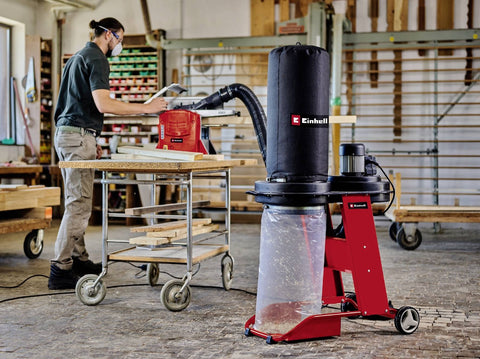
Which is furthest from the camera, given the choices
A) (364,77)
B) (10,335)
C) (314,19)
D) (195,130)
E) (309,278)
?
(364,77)

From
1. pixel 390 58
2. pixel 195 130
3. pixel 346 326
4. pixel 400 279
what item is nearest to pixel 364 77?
pixel 390 58

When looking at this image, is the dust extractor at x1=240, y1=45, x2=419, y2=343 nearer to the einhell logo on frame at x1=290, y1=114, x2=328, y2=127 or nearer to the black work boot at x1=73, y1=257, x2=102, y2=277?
the einhell logo on frame at x1=290, y1=114, x2=328, y2=127

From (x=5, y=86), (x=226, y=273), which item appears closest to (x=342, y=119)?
(x=226, y=273)

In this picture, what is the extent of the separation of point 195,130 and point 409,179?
17.5ft

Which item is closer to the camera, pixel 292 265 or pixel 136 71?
pixel 292 265

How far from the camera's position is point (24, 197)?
505 centimetres

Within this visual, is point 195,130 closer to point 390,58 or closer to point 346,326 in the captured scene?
point 346,326

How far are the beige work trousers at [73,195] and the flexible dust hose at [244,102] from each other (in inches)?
31.5

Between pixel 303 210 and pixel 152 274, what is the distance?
162 cm

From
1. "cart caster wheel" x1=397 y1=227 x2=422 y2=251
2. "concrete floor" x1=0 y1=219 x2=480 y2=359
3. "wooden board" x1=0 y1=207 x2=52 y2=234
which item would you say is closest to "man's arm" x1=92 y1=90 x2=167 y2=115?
"concrete floor" x1=0 y1=219 x2=480 y2=359

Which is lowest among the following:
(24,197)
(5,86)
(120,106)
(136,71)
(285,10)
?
(24,197)

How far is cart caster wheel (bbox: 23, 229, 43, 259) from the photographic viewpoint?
16.9 feet

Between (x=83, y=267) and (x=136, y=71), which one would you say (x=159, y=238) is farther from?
(x=136, y=71)

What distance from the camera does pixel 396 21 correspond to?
28.0 ft
